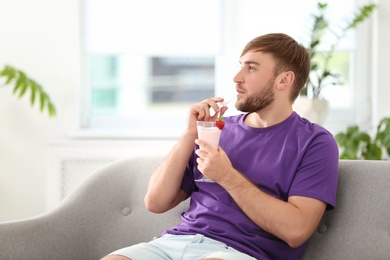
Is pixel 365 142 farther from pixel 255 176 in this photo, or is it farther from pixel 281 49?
pixel 255 176

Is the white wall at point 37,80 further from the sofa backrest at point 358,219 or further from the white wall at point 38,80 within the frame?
the sofa backrest at point 358,219

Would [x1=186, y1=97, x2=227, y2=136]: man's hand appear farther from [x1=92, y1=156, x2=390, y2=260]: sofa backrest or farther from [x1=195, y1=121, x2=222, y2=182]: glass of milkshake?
[x1=92, y1=156, x2=390, y2=260]: sofa backrest

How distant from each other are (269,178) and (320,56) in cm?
250

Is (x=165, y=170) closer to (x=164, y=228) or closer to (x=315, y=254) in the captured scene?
(x=164, y=228)

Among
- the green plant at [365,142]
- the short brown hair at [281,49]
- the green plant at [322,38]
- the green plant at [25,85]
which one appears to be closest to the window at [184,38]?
the green plant at [322,38]

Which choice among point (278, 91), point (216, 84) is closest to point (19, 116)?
point (216, 84)

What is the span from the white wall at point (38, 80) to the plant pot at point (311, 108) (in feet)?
2.20

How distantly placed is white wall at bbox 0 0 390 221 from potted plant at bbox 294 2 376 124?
0.30 metres

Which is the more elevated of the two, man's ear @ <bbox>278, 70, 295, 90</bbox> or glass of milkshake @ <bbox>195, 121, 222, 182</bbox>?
man's ear @ <bbox>278, 70, 295, 90</bbox>

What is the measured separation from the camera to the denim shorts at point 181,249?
2207mm

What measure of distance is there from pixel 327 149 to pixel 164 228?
2.31 feet

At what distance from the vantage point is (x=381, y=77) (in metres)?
4.47

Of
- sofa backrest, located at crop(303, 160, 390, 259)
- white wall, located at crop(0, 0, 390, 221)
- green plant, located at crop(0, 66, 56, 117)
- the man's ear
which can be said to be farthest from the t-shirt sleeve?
white wall, located at crop(0, 0, 390, 221)

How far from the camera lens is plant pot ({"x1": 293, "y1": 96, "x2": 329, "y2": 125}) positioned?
392 cm
